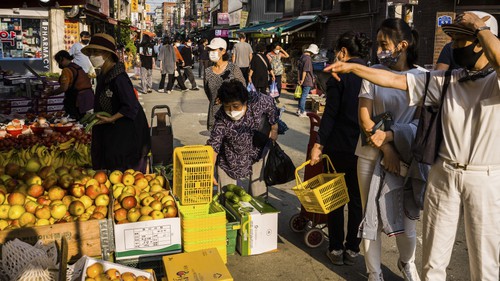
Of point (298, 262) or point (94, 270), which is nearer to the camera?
point (94, 270)

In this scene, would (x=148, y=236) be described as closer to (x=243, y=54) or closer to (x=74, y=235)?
(x=74, y=235)

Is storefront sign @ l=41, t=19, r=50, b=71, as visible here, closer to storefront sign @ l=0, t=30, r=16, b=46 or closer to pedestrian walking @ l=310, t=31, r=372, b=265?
storefront sign @ l=0, t=30, r=16, b=46

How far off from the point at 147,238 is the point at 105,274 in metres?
0.73

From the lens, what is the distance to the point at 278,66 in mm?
13547

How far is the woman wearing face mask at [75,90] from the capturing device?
7.95m

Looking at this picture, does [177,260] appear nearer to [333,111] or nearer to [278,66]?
[333,111]

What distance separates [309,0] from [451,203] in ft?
67.2

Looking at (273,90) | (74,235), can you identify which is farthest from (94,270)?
(273,90)

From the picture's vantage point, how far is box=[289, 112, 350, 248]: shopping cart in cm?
489

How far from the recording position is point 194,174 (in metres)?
4.23

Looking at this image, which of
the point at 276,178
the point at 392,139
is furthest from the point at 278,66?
the point at 392,139

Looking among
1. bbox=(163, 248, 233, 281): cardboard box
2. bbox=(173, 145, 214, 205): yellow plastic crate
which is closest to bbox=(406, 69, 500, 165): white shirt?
bbox=(163, 248, 233, 281): cardboard box

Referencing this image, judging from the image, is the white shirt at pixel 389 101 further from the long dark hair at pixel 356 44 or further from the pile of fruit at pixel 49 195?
the pile of fruit at pixel 49 195

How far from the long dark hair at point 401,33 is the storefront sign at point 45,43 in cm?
1623
